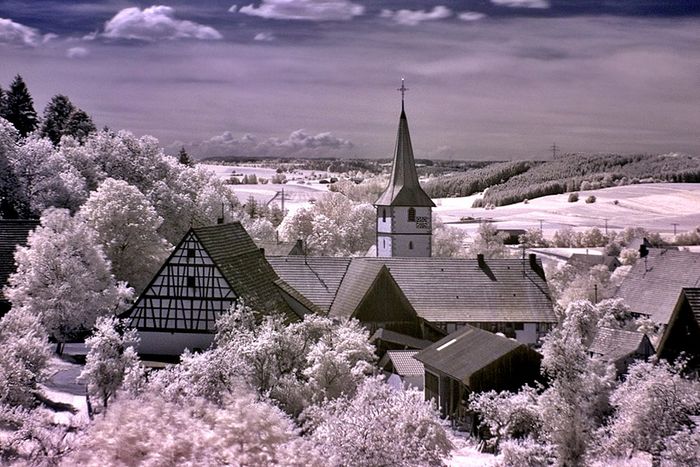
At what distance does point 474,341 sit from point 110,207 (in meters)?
22.7

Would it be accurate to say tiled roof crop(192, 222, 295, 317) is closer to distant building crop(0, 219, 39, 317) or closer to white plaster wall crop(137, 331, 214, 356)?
white plaster wall crop(137, 331, 214, 356)

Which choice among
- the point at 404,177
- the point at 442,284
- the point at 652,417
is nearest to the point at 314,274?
the point at 442,284

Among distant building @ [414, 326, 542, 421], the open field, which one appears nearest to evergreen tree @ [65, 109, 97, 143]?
distant building @ [414, 326, 542, 421]

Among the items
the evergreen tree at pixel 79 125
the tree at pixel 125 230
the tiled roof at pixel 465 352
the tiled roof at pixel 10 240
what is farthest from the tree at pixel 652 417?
the evergreen tree at pixel 79 125

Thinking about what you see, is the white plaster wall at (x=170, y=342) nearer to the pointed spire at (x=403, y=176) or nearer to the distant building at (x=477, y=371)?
the distant building at (x=477, y=371)

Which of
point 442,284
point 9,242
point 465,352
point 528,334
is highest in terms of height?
point 9,242

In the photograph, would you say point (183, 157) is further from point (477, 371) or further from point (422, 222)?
point (477, 371)

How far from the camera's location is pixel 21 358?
26.0m

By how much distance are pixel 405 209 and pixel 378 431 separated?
131 ft

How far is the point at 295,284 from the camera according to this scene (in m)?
48.2

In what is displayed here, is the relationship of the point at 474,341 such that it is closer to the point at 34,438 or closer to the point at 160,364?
the point at 160,364

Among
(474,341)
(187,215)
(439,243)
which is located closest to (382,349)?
(474,341)

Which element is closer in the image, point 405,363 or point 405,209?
point 405,363

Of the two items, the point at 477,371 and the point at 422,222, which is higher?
the point at 422,222
